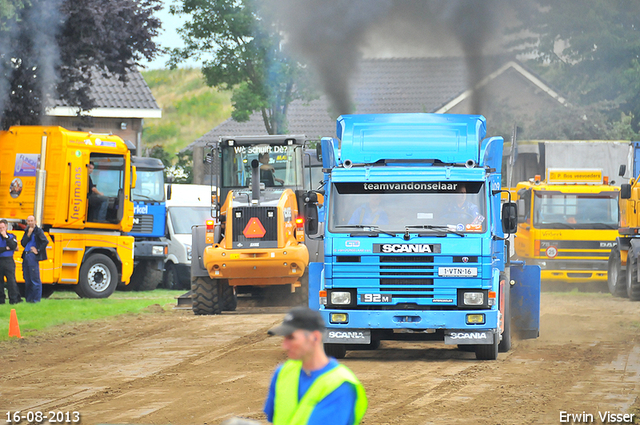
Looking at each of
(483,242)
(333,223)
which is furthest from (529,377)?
(333,223)

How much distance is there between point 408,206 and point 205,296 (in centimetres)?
766

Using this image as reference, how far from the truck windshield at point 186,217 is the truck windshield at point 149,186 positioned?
0.78m

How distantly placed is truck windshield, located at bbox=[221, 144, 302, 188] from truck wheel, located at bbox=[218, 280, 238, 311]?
1.91 meters

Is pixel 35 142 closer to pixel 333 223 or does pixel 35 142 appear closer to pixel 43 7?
pixel 43 7

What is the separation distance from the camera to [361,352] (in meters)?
14.1

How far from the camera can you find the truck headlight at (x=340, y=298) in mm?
12516

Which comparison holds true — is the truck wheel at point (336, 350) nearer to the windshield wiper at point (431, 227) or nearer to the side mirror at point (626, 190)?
the windshield wiper at point (431, 227)

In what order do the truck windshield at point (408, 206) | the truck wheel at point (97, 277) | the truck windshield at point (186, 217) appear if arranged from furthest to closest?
the truck windshield at point (186, 217) < the truck wheel at point (97, 277) < the truck windshield at point (408, 206)

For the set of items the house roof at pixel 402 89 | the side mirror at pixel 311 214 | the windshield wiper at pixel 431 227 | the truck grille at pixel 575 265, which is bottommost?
the truck grille at pixel 575 265

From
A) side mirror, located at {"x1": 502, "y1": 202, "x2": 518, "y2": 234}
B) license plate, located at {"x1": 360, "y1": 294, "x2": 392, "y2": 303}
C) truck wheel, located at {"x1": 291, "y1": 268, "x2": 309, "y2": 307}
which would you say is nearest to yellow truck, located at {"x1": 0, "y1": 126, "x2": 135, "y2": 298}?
truck wheel, located at {"x1": 291, "y1": 268, "x2": 309, "y2": 307}

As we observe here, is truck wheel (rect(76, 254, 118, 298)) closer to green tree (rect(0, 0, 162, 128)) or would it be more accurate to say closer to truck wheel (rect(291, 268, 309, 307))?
green tree (rect(0, 0, 162, 128))

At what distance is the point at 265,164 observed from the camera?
19.8 meters

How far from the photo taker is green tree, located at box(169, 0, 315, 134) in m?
28.6

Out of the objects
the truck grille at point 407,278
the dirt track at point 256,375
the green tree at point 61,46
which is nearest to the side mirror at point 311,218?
the truck grille at point 407,278
